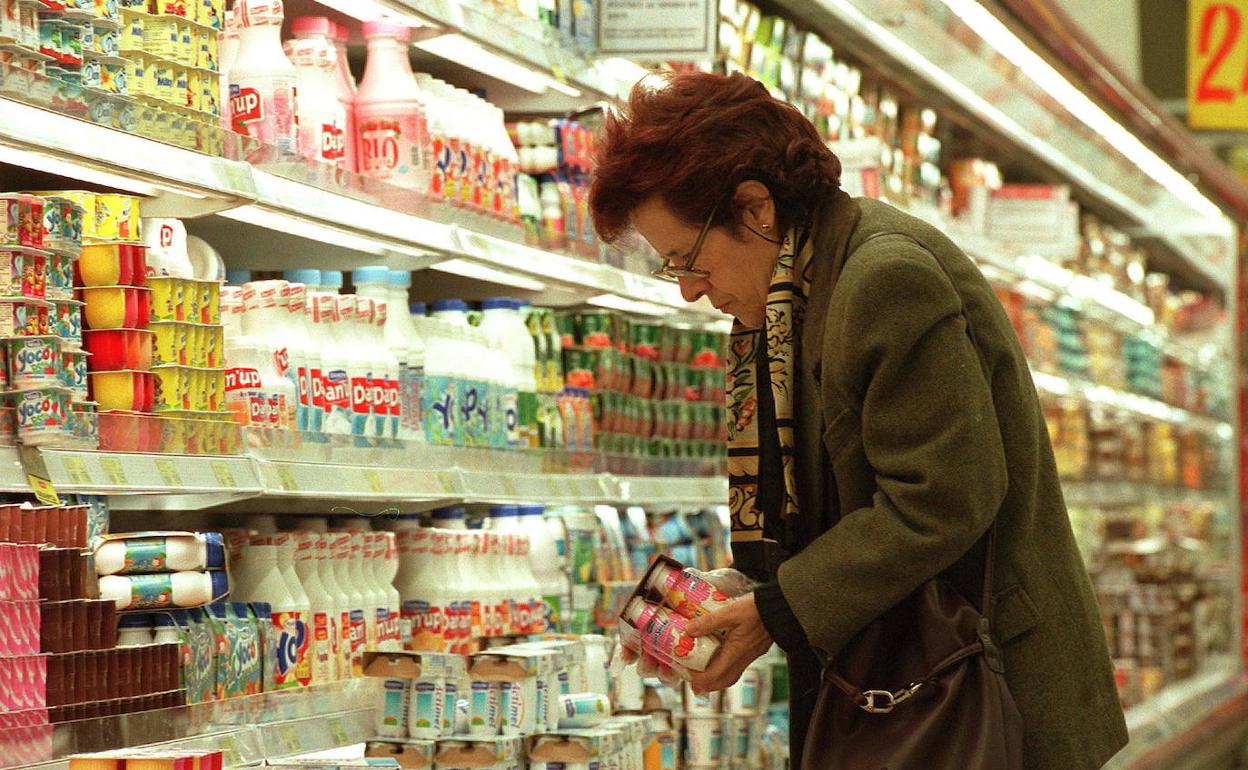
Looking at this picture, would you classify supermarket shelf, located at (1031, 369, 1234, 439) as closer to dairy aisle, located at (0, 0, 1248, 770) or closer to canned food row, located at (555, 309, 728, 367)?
canned food row, located at (555, 309, 728, 367)

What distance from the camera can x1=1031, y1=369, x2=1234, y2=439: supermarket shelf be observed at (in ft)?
21.9

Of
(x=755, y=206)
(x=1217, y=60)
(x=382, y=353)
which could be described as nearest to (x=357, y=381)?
(x=382, y=353)

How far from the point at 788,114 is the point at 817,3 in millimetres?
2536

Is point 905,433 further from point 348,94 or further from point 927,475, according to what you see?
point 348,94

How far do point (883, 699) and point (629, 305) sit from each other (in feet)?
7.41

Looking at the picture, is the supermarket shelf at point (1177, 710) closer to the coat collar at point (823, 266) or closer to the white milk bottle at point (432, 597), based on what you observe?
the white milk bottle at point (432, 597)

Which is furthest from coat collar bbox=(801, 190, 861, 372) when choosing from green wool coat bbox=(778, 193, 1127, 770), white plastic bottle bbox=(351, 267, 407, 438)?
white plastic bottle bbox=(351, 267, 407, 438)

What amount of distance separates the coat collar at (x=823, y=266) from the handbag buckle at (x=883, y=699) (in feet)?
1.19

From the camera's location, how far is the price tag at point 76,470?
2.02 metres

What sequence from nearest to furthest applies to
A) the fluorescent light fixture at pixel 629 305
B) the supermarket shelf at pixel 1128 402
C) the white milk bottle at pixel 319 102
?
the white milk bottle at pixel 319 102 < the fluorescent light fixture at pixel 629 305 < the supermarket shelf at pixel 1128 402

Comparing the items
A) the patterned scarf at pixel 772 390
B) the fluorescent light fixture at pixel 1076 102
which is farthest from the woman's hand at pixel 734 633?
the fluorescent light fixture at pixel 1076 102

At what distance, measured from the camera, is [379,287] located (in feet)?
9.84

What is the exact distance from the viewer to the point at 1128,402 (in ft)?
26.5

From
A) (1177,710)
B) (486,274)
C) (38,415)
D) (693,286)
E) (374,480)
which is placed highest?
(486,274)
